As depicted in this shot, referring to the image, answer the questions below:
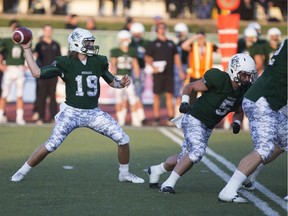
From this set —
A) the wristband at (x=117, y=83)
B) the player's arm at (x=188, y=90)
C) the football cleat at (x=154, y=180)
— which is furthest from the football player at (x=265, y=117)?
the wristband at (x=117, y=83)

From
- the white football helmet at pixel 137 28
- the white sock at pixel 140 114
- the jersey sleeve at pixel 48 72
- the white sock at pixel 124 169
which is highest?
the jersey sleeve at pixel 48 72

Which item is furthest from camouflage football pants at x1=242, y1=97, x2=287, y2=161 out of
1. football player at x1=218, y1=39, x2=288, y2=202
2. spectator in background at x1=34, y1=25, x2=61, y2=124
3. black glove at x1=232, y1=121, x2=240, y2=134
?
spectator in background at x1=34, y1=25, x2=61, y2=124

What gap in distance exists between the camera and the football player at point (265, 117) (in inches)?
342

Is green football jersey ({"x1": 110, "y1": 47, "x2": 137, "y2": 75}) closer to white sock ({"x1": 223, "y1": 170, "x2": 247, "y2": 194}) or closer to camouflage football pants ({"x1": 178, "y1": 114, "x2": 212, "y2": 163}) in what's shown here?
camouflage football pants ({"x1": 178, "y1": 114, "x2": 212, "y2": 163})

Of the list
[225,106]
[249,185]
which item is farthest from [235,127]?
[249,185]

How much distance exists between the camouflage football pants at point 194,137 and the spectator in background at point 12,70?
8407 millimetres

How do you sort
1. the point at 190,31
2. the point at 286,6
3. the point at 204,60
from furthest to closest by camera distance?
the point at 286,6
the point at 190,31
the point at 204,60

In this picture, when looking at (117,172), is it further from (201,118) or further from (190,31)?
(190,31)

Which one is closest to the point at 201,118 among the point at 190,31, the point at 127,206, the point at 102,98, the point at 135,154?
the point at 127,206

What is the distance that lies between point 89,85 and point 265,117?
2.07m

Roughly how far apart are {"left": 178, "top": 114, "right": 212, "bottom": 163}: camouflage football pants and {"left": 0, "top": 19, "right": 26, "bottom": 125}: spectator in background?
8407mm

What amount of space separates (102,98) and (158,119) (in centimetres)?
312

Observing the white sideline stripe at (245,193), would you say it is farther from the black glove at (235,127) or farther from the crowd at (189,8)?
the crowd at (189,8)

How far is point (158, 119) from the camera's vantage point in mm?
18125
